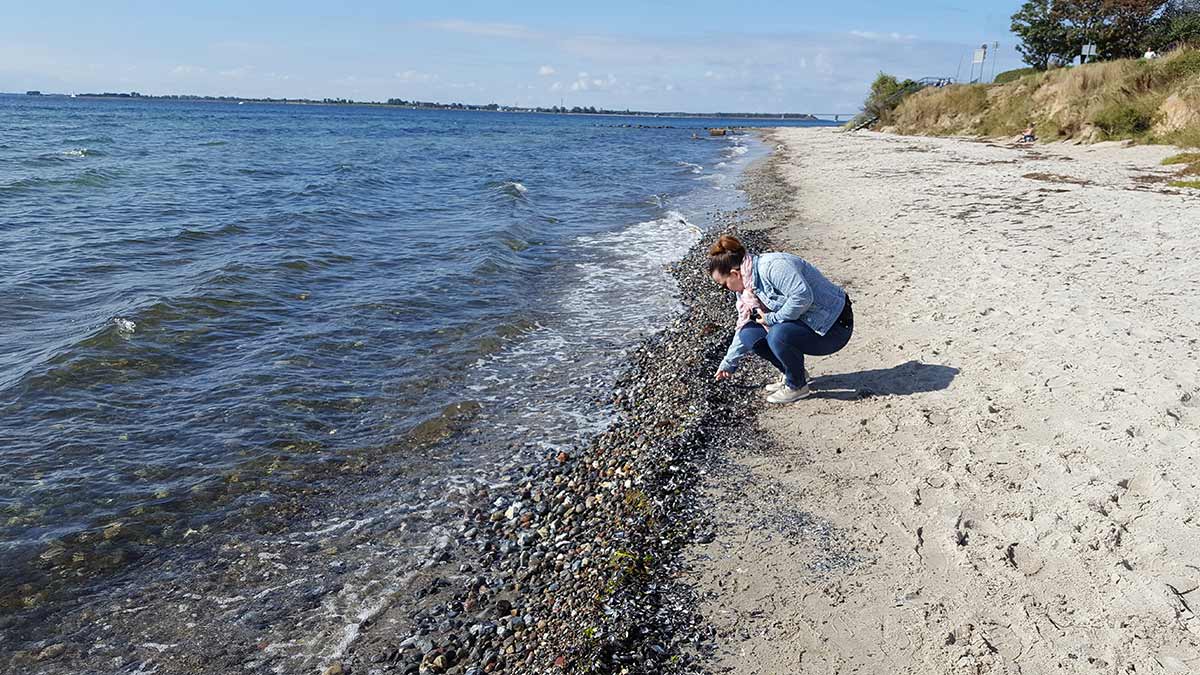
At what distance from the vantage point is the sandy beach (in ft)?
12.3

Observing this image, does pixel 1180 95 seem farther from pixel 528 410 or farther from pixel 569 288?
pixel 528 410

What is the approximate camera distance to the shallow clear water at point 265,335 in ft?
20.9

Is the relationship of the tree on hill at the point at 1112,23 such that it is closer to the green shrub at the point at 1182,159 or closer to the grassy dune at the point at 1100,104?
the grassy dune at the point at 1100,104

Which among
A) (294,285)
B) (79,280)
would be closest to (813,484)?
(294,285)

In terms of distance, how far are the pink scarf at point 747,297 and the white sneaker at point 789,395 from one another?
81 centimetres

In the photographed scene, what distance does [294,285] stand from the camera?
41.7 ft

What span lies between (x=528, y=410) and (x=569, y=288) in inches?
219

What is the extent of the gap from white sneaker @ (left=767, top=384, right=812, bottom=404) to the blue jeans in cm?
6

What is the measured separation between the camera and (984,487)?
16.6 ft

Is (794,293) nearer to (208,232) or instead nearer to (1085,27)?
(208,232)

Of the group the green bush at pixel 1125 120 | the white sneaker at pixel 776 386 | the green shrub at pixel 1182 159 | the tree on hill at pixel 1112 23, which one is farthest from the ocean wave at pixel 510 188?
the tree on hill at pixel 1112 23

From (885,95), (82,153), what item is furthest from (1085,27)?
(82,153)

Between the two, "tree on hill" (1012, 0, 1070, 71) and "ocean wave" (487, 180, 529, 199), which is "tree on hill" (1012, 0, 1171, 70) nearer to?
"tree on hill" (1012, 0, 1070, 71)

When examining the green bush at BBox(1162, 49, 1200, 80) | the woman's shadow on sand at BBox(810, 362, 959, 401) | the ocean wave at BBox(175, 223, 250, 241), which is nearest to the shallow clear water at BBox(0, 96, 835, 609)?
the ocean wave at BBox(175, 223, 250, 241)
